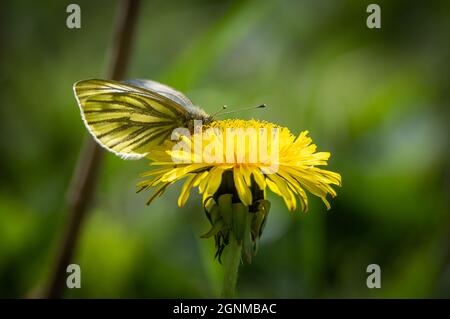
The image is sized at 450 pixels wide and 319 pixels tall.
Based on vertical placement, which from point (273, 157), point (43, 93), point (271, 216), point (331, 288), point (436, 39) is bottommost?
point (331, 288)

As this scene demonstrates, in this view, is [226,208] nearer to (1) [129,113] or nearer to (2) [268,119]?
(1) [129,113]

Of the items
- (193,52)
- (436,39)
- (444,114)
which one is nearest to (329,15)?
(436,39)

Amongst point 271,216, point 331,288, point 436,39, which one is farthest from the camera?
point 436,39

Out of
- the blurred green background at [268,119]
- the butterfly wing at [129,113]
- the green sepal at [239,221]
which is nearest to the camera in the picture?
the green sepal at [239,221]

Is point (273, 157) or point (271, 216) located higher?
point (273, 157)

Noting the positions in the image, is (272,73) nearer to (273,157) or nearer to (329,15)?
(329,15)

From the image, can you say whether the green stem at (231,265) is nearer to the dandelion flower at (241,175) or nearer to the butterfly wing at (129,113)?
the dandelion flower at (241,175)

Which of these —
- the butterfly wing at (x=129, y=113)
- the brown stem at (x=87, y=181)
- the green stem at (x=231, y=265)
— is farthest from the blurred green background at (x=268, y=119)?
the green stem at (x=231, y=265)
